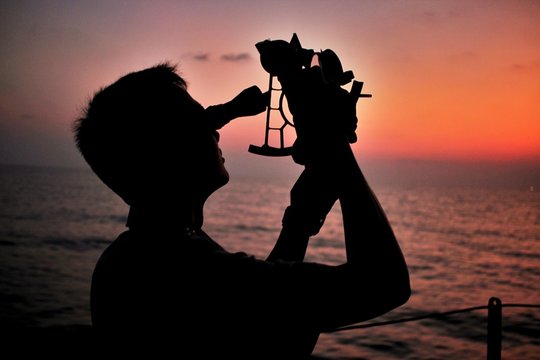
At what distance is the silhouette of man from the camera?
1.07 metres

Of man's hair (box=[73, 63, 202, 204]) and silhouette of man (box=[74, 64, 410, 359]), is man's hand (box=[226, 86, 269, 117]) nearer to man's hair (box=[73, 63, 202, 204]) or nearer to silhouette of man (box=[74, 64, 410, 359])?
silhouette of man (box=[74, 64, 410, 359])

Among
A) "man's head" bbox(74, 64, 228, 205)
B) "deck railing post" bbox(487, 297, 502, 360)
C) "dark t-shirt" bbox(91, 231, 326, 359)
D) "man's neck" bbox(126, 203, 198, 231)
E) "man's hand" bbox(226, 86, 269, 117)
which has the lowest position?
"deck railing post" bbox(487, 297, 502, 360)

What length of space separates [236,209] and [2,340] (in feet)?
230

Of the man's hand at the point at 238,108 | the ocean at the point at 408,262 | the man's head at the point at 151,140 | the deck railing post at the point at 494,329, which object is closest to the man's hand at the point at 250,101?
the man's hand at the point at 238,108

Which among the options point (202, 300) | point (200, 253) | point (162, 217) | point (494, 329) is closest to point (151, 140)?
point (162, 217)

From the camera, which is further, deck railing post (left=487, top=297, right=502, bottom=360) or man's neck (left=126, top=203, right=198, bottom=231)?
deck railing post (left=487, top=297, right=502, bottom=360)

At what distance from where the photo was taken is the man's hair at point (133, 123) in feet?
4.66

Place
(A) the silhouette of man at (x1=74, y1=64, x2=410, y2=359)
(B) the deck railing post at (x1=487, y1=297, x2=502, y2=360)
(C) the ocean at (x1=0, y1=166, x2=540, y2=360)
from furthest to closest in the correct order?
(C) the ocean at (x1=0, y1=166, x2=540, y2=360) → (B) the deck railing post at (x1=487, y1=297, x2=502, y2=360) → (A) the silhouette of man at (x1=74, y1=64, x2=410, y2=359)

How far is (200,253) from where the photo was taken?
1.20 m

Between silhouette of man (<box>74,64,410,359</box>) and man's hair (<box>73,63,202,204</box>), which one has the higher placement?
man's hair (<box>73,63,202,204</box>)

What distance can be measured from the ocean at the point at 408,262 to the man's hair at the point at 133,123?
12.8m

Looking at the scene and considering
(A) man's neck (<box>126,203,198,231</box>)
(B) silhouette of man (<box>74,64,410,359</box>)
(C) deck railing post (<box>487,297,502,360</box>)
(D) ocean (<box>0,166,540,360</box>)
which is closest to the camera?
(B) silhouette of man (<box>74,64,410,359</box>)

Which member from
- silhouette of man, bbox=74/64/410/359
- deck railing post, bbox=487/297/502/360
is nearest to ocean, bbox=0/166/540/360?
deck railing post, bbox=487/297/502/360

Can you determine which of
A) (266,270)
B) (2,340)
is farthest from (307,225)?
(2,340)
